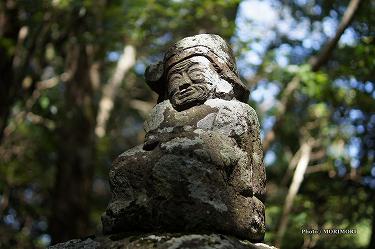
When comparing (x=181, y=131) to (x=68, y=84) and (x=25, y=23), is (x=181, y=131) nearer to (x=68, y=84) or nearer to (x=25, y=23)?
(x=25, y=23)

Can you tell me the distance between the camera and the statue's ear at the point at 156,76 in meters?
3.82

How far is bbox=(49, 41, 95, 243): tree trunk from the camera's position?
8.77m

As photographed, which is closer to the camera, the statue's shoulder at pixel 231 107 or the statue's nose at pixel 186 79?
the statue's shoulder at pixel 231 107

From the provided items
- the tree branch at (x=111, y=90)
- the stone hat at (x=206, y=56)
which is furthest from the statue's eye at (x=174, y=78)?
the tree branch at (x=111, y=90)

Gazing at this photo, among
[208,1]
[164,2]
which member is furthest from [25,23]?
[208,1]

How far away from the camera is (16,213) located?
36.0 feet

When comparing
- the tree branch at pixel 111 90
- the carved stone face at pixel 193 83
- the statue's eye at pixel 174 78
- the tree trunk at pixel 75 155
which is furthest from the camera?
the tree branch at pixel 111 90

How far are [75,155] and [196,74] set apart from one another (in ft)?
20.6

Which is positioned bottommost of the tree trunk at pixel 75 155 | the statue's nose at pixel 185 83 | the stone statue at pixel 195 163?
the tree trunk at pixel 75 155

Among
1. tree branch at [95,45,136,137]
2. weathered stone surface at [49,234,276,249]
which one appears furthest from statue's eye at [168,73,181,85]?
tree branch at [95,45,136,137]

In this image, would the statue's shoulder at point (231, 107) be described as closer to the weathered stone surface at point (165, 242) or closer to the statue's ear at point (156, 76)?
the statue's ear at point (156, 76)

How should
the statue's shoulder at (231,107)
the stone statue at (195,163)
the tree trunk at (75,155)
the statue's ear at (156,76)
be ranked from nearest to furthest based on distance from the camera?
the stone statue at (195,163)
the statue's shoulder at (231,107)
the statue's ear at (156,76)
the tree trunk at (75,155)

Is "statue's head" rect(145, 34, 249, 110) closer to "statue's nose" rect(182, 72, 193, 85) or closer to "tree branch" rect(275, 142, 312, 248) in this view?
"statue's nose" rect(182, 72, 193, 85)

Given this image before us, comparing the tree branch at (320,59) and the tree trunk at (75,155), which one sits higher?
the tree branch at (320,59)
